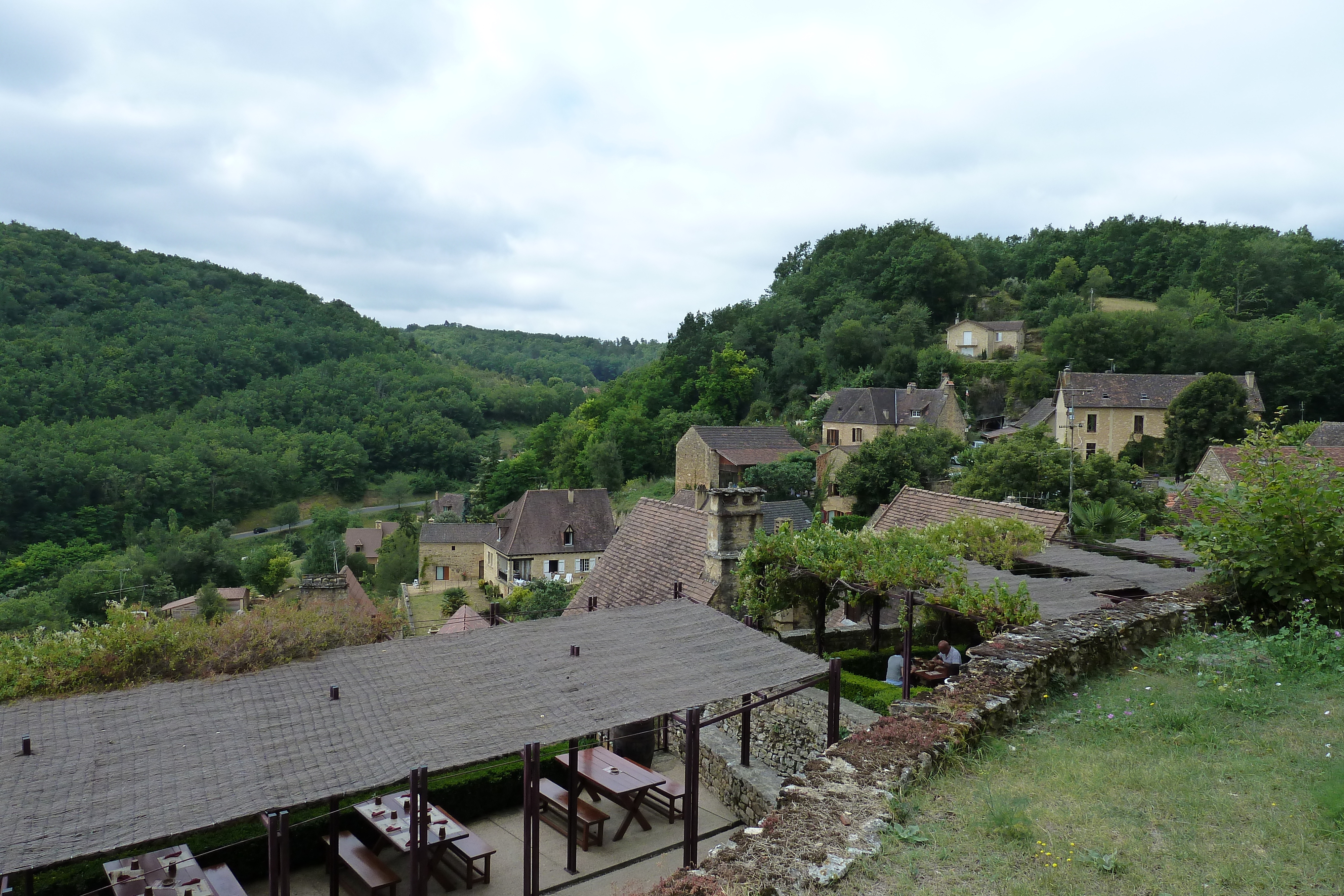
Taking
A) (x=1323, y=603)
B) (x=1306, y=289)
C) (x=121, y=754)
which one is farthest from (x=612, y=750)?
(x=1306, y=289)

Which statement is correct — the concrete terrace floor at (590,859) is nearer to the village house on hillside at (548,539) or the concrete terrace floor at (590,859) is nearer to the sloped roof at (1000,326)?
the village house on hillside at (548,539)

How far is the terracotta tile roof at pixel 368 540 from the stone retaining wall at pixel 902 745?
60462 millimetres

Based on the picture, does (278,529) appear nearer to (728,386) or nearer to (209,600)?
(209,600)

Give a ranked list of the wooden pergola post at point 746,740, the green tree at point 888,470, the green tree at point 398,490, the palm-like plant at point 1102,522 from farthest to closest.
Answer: the green tree at point 398,490
the green tree at point 888,470
the palm-like plant at point 1102,522
the wooden pergola post at point 746,740

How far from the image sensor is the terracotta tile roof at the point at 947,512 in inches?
684

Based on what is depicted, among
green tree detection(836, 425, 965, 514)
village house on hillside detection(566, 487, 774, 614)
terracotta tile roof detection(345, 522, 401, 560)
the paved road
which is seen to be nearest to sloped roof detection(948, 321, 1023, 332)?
green tree detection(836, 425, 965, 514)

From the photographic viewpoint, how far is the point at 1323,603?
355 inches

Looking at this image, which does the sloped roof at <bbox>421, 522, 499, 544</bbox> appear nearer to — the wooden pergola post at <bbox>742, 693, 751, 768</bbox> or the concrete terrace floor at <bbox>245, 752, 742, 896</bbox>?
the concrete terrace floor at <bbox>245, 752, 742, 896</bbox>

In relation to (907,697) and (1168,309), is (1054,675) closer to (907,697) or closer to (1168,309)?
(907,697)

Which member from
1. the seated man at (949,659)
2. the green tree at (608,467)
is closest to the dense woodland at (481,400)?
the green tree at (608,467)

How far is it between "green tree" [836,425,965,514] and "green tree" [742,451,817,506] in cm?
612

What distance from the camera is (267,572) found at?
56188 millimetres

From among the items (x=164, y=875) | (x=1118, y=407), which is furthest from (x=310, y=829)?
(x=1118, y=407)

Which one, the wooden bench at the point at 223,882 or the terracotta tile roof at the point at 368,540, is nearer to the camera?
the wooden bench at the point at 223,882
